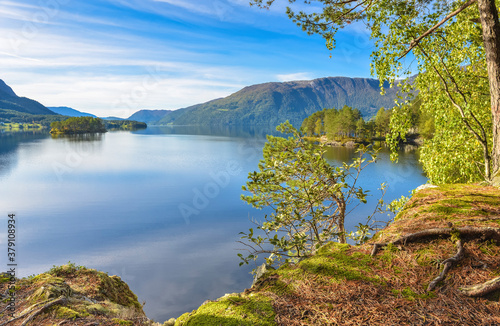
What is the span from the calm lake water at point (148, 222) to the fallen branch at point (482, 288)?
1583 cm

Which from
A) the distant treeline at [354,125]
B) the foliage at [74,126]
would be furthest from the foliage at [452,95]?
the foliage at [74,126]

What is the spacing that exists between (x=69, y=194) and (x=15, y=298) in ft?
133

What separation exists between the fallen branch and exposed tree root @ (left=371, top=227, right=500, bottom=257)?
1.20 meters

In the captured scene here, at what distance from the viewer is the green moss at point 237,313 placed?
3.75m

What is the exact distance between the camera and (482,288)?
12.3 ft

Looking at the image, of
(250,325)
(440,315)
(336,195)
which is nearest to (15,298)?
(250,325)

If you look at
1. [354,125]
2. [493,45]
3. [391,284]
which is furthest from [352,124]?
[391,284]

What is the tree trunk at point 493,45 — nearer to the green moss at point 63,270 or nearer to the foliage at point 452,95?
the foliage at point 452,95

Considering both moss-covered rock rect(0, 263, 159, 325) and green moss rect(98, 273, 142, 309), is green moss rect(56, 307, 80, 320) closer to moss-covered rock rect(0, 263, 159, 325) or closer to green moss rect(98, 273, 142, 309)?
moss-covered rock rect(0, 263, 159, 325)

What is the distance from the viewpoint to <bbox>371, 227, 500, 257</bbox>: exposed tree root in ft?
15.5

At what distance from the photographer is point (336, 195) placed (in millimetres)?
9133

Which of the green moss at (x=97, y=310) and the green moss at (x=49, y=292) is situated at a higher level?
the green moss at (x=49, y=292)

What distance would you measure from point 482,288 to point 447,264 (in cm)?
59

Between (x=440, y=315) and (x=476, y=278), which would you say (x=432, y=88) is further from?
(x=440, y=315)
